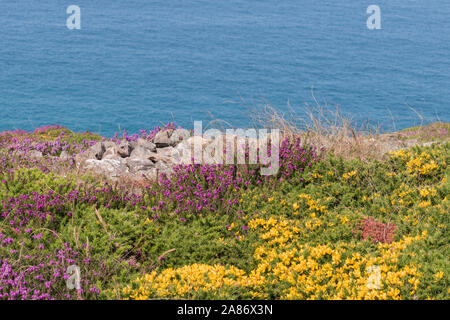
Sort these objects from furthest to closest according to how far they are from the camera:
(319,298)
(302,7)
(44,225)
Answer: (302,7)
(44,225)
(319,298)

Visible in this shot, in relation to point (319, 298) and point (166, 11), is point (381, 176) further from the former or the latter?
point (166, 11)

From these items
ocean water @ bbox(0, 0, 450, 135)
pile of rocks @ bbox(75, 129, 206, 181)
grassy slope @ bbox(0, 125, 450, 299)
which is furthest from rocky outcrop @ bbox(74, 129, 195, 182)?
ocean water @ bbox(0, 0, 450, 135)

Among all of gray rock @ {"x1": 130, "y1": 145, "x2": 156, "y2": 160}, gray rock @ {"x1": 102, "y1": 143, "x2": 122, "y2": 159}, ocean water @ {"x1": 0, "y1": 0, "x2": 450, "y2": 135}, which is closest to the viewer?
gray rock @ {"x1": 130, "y1": 145, "x2": 156, "y2": 160}

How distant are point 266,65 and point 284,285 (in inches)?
1641

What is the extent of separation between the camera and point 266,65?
1786 inches

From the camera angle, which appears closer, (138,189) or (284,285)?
(284,285)

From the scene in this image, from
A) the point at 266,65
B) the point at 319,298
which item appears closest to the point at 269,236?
the point at 319,298

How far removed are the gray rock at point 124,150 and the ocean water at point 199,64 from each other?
1567 cm

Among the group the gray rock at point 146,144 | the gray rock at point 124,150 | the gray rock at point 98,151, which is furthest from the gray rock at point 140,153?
the gray rock at point 98,151

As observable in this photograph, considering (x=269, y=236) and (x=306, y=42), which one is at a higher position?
(x=306, y=42)

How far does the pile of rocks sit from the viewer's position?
8.82m

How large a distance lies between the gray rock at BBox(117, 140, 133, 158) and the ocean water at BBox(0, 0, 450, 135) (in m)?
15.7

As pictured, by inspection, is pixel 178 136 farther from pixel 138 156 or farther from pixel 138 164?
pixel 138 164

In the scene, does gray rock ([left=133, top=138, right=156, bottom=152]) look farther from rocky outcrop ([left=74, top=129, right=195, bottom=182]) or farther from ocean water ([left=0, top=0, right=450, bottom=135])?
ocean water ([left=0, top=0, right=450, bottom=135])
